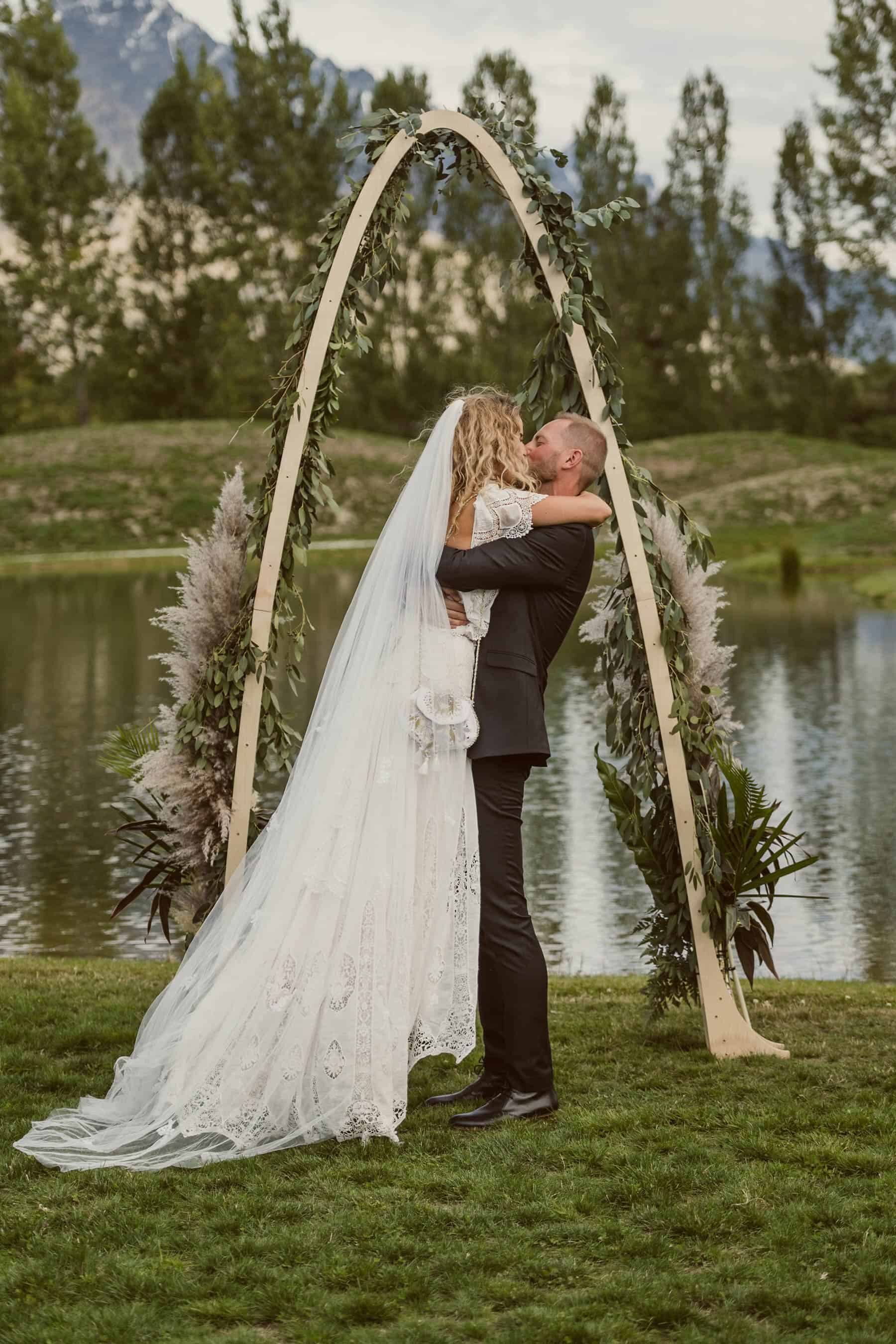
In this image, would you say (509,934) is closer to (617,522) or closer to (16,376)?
(617,522)

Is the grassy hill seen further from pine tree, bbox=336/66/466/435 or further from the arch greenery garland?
the arch greenery garland

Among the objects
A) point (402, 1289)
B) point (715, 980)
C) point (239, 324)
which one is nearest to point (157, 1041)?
point (402, 1289)

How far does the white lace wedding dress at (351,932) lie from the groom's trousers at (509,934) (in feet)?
0.17

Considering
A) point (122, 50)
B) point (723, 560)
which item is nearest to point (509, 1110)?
point (723, 560)

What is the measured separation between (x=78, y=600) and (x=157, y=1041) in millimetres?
28518

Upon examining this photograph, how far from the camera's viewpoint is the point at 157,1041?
491 centimetres

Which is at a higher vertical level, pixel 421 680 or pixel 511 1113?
pixel 421 680

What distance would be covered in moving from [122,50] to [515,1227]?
186299 mm

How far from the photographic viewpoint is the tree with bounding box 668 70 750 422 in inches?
2427

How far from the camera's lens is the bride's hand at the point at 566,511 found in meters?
4.90

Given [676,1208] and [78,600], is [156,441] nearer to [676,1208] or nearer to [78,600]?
[78,600]

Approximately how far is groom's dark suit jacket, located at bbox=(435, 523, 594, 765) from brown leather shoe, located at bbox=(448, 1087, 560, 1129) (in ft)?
3.58

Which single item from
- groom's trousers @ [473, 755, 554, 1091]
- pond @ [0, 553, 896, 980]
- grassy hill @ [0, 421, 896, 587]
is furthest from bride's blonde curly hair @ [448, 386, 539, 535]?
grassy hill @ [0, 421, 896, 587]

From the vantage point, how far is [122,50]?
172 meters
